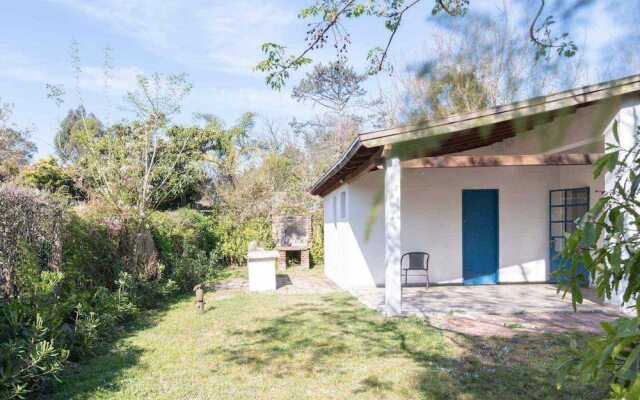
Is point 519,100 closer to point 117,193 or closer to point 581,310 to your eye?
point 581,310

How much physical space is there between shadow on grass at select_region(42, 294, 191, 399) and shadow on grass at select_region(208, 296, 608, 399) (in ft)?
3.29

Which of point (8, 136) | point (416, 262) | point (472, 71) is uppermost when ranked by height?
point (8, 136)

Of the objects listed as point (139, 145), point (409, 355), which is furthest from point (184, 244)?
point (409, 355)

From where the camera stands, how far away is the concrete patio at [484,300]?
7.10 metres

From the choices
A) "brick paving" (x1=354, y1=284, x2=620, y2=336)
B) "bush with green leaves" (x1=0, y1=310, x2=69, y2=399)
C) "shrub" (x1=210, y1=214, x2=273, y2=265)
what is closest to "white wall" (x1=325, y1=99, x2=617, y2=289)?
"brick paving" (x1=354, y1=284, x2=620, y2=336)

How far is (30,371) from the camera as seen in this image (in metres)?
3.90

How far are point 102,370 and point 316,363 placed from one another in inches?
88.6

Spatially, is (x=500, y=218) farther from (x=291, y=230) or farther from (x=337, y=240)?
(x=291, y=230)

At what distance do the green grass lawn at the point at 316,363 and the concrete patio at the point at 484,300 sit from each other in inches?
37.1

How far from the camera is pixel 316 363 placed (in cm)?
492

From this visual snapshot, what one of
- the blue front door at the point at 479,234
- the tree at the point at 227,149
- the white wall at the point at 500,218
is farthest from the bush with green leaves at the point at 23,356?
the tree at the point at 227,149

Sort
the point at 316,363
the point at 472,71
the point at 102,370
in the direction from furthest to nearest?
the point at 316,363, the point at 102,370, the point at 472,71

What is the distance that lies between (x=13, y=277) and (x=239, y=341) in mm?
2636

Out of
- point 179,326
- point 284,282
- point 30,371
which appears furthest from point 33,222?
point 284,282
